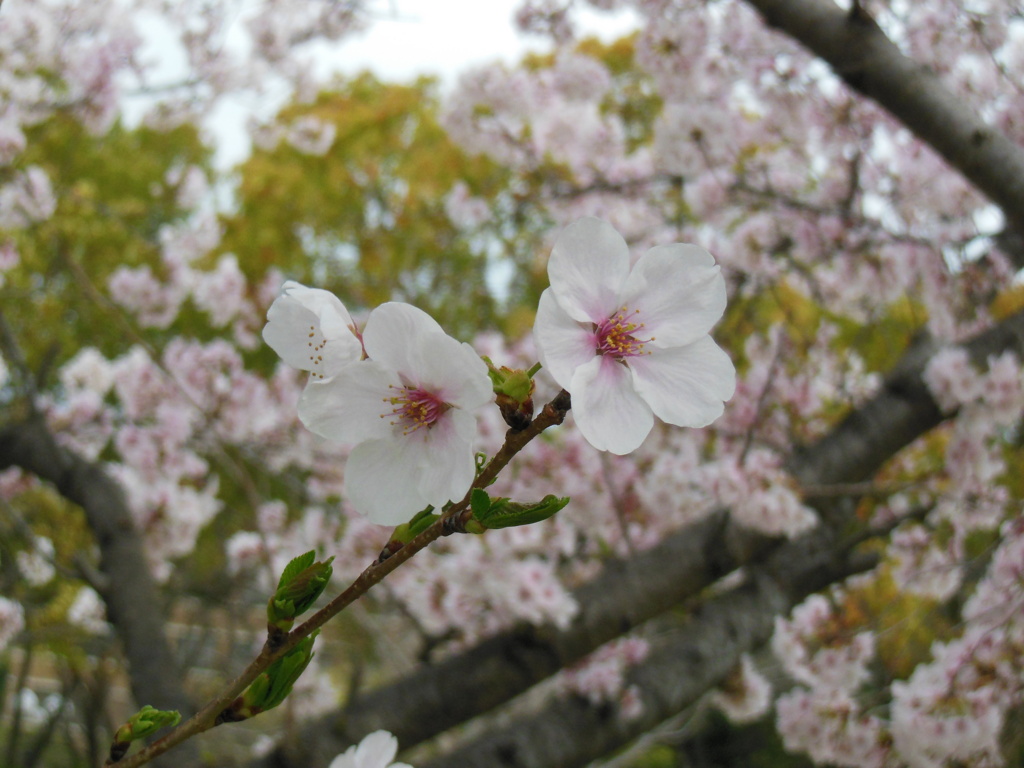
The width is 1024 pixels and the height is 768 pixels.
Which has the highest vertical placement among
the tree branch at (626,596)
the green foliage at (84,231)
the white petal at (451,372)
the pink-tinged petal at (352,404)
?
the green foliage at (84,231)

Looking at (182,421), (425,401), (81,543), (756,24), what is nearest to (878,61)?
(756,24)

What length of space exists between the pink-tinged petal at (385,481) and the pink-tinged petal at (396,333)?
0.30 ft

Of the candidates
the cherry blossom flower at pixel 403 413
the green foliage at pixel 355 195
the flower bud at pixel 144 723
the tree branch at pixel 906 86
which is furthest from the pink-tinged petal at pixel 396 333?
the green foliage at pixel 355 195

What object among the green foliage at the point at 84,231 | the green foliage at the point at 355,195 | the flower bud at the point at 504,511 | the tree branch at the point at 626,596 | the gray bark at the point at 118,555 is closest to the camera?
the flower bud at the point at 504,511

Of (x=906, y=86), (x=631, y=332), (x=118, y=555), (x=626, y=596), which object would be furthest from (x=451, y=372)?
(x=118, y=555)

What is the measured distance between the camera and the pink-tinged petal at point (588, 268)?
2.47ft

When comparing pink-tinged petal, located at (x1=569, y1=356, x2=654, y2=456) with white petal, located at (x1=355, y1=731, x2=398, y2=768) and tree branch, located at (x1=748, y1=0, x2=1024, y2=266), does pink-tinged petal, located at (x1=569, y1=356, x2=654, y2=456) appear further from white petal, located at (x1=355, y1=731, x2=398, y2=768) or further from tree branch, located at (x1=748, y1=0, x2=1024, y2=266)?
tree branch, located at (x1=748, y1=0, x2=1024, y2=266)

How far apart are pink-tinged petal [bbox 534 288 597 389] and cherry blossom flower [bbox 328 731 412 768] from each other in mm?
472

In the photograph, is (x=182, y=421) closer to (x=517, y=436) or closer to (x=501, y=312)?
(x=517, y=436)

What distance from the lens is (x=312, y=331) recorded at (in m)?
0.84

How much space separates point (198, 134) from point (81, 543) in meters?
8.37

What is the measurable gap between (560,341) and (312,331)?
288 mm

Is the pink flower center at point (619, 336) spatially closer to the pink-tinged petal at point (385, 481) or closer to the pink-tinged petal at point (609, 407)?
the pink-tinged petal at point (609, 407)

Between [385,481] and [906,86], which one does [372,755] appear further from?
[906,86]
